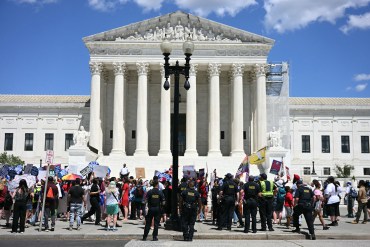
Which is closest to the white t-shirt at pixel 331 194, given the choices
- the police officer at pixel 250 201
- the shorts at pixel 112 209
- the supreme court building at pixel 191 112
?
the police officer at pixel 250 201

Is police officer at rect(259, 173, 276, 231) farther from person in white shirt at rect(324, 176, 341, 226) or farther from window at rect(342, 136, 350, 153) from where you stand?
window at rect(342, 136, 350, 153)

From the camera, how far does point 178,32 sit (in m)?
45.7

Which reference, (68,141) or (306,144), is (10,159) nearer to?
(68,141)

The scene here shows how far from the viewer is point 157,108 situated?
1984 inches

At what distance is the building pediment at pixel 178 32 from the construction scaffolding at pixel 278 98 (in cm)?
680

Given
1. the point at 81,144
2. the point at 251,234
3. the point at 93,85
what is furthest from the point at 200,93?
the point at 251,234

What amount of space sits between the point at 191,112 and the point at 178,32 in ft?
28.1

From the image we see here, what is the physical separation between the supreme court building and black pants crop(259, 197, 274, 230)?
75.2 feet

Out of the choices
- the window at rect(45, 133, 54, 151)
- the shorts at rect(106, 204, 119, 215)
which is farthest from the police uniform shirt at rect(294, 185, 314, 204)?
the window at rect(45, 133, 54, 151)

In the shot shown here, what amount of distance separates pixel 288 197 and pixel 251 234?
4.10 m

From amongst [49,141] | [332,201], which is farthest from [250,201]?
[49,141]

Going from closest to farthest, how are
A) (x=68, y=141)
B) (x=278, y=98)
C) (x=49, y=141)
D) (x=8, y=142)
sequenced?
(x=278, y=98) → (x=68, y=141) → (x=49, y=141) → (x=8, y=142)

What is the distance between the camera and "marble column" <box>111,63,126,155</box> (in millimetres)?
44312

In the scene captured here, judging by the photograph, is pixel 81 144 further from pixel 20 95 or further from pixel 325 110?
pixel 325 110
